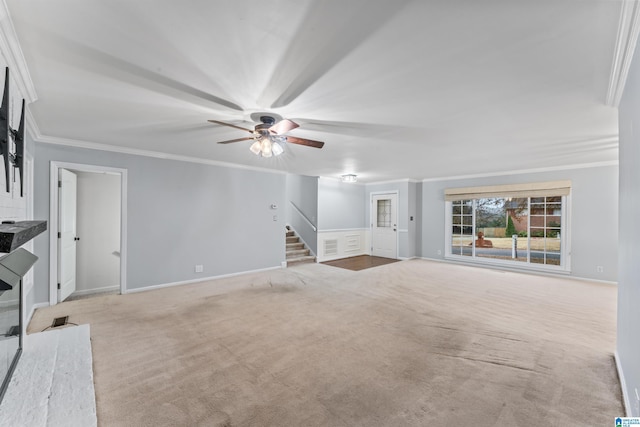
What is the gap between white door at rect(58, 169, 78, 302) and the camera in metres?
3.97

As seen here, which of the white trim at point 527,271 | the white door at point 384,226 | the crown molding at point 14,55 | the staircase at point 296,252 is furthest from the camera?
the white door at point 384,226

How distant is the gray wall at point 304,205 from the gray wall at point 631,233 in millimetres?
6007

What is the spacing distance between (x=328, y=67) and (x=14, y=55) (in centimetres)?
207

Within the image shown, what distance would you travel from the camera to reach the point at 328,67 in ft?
6.44

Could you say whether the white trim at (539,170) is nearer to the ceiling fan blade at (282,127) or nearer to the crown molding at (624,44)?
the crown molding at (624,44)

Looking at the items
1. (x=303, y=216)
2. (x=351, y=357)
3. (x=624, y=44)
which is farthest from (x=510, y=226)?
(x=351, y=357)

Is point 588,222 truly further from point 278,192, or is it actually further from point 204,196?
point 204,196

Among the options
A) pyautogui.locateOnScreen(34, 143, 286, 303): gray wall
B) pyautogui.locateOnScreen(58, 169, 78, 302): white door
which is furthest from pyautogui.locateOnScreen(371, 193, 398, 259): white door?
pyautogui.locateOnScreen(58, 169, 78, 302): white door

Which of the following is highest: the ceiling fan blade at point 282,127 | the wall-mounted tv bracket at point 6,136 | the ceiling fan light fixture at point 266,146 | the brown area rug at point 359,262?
the ceiling fan blade at point 282,127

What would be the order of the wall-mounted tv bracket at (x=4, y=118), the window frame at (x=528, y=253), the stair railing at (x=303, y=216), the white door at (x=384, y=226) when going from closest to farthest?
1. the wall-mounted tv bracket at (x=4, y=118)
2. the window frame at (x=528, y=253)
3. the stair railing at (x=303, y=216)
4. the white door at (x=384, y=226)

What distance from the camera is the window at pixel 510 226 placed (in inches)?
228

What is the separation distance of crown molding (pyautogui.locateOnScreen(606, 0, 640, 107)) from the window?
173 inches

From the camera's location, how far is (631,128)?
1783mm

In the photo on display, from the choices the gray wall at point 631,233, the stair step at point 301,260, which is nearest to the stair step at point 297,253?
the stair step at point 301,260
